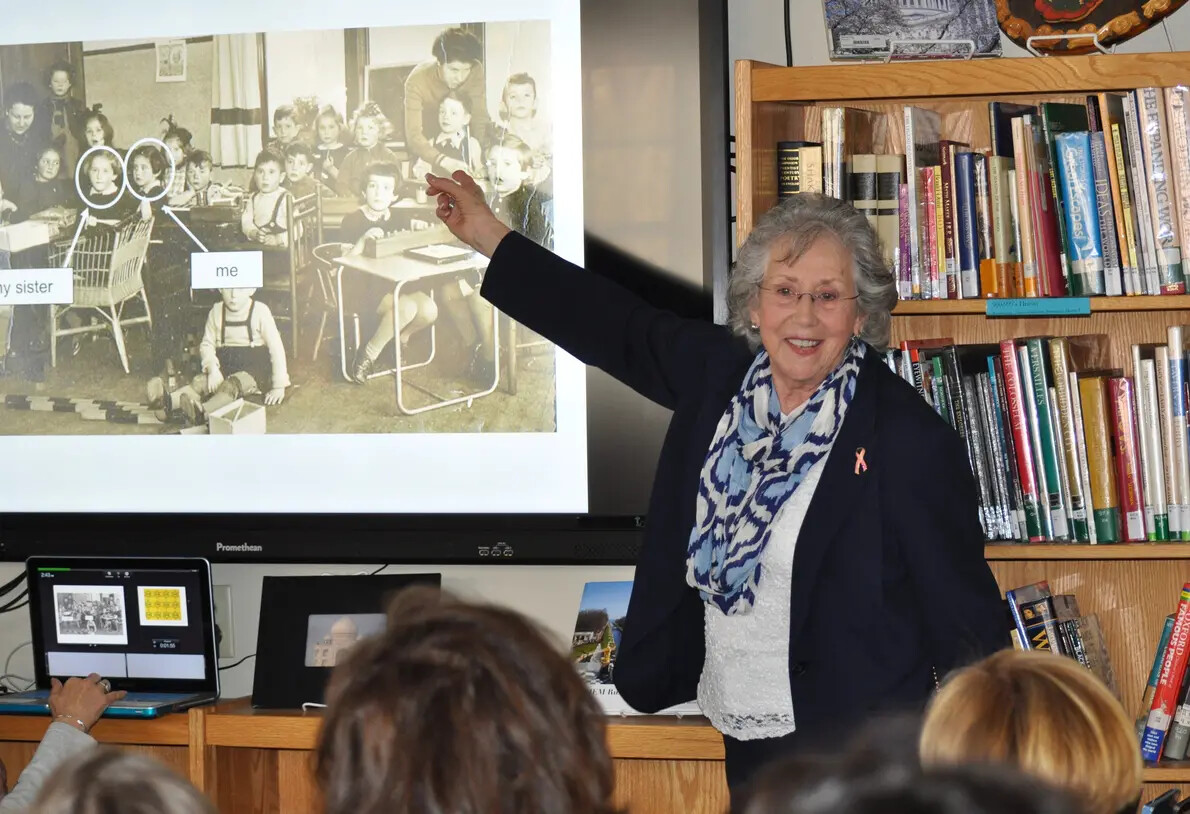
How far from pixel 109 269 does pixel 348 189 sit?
0.56m

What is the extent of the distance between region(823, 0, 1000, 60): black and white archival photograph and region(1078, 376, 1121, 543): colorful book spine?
672 millimetres

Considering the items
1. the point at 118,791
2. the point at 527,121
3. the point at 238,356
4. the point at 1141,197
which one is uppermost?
the point at 527,121

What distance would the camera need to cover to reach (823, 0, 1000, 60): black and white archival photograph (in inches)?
100

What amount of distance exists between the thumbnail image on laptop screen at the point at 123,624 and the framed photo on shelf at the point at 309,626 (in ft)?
0.44

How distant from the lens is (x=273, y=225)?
2873 mm

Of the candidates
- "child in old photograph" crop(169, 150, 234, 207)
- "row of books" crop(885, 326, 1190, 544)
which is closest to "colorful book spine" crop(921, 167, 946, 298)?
"row of books" crop(885, 326, 1190, 544)

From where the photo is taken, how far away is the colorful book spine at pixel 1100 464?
7.98 ft

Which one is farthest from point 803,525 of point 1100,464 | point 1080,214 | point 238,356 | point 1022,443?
point 238,356

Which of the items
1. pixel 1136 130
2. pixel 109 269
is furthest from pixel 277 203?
pixel 1136 130

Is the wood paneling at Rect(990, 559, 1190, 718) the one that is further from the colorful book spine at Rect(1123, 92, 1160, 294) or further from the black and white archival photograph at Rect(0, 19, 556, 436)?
the black and white archival photograph at Rect(0, 19, 556, 436)

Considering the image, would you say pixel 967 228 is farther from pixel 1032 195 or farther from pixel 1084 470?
pixel 1084 470

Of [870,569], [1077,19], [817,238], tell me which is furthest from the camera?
[1077,19]

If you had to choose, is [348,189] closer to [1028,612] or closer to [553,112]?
[553,112]

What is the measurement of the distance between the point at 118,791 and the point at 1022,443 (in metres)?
1.88
